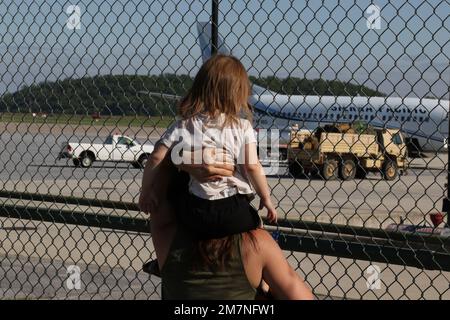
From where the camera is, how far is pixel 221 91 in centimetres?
405

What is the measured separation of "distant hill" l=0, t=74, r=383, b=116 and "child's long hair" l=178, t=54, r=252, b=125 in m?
1.43

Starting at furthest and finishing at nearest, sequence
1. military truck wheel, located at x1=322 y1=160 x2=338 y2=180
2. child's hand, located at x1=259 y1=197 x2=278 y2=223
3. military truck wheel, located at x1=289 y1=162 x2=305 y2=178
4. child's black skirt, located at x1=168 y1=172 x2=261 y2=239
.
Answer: military truck wheel, located at x1=322 y1=160 x2=338 y2=180 < military truck wheel, located at x1=289 y1=162 x2=305 y2=178 < child's hand, located at x1=259 y1=197 x2=278 y2=223 < child's black skirt, located at x1=168 y1=172 x2=261 y2=239

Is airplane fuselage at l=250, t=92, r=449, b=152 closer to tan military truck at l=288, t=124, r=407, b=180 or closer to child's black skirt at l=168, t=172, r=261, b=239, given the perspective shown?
tan military truck at l=288, t=124, r=407, b=180

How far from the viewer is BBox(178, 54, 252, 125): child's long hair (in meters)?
4.05

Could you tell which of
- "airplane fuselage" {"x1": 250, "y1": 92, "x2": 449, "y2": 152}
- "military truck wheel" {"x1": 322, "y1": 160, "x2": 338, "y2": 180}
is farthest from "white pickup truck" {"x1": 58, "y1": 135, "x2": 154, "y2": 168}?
"airplane fuselage" {"x1": 250, "y1": 92, "x2": 449, "y2": 152}

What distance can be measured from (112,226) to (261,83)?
1.36m

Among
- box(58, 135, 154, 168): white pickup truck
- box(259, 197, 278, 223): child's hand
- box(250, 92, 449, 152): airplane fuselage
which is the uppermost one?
box(259, 197, 278, 223): child's hand

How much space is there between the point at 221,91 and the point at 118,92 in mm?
2423

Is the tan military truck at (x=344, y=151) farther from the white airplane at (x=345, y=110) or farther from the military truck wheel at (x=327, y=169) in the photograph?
the white airplane at (x=345, y=110)

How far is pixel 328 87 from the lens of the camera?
18.7 ft

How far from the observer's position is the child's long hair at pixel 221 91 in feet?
13.3
